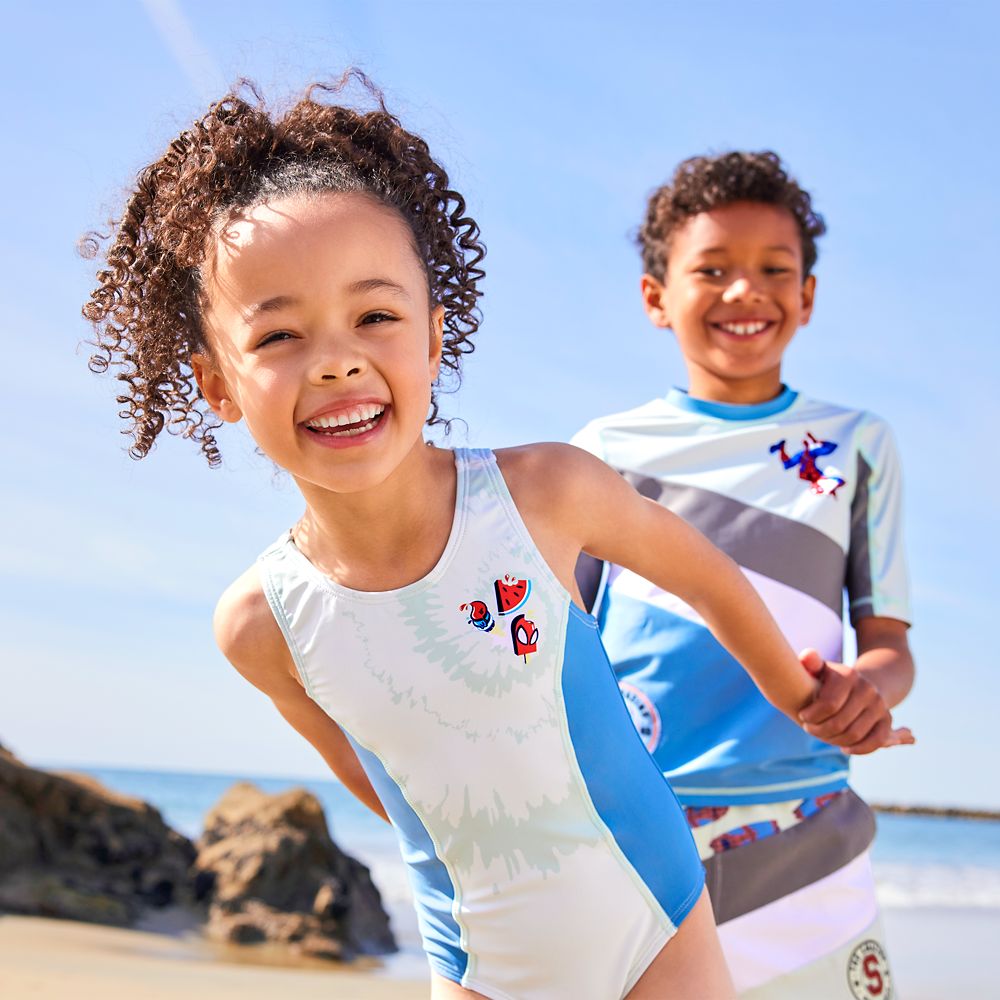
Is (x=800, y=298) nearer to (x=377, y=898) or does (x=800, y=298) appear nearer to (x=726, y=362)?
(x=726, y=362)

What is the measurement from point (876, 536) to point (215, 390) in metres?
1.50

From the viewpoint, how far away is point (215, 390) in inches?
84.7

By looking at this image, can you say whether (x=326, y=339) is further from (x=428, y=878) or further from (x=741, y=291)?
(x=741, y=291)

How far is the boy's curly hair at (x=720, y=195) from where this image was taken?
2.99m

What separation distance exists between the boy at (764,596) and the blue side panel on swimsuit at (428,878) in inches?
27.1

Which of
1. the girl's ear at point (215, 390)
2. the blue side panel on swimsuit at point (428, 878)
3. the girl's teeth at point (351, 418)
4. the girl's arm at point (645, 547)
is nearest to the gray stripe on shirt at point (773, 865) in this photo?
the girl's arm at point (645, 547)

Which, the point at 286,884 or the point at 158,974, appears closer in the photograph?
the point at 158,974

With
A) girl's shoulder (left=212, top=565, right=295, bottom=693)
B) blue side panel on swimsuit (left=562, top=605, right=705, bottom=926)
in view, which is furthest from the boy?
girl's shoulder (left=212, top=565, right=295, bottom=693)

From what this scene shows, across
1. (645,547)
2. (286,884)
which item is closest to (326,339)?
(645,547)

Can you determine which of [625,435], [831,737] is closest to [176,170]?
[625,435]

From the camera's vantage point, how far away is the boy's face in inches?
112

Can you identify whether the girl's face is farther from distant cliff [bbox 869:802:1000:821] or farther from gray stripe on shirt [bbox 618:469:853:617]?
distant cliff [bbox 869:802:1000:821]

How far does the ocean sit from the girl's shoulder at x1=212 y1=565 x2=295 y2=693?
8.11m

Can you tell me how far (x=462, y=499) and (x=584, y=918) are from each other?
70cm
